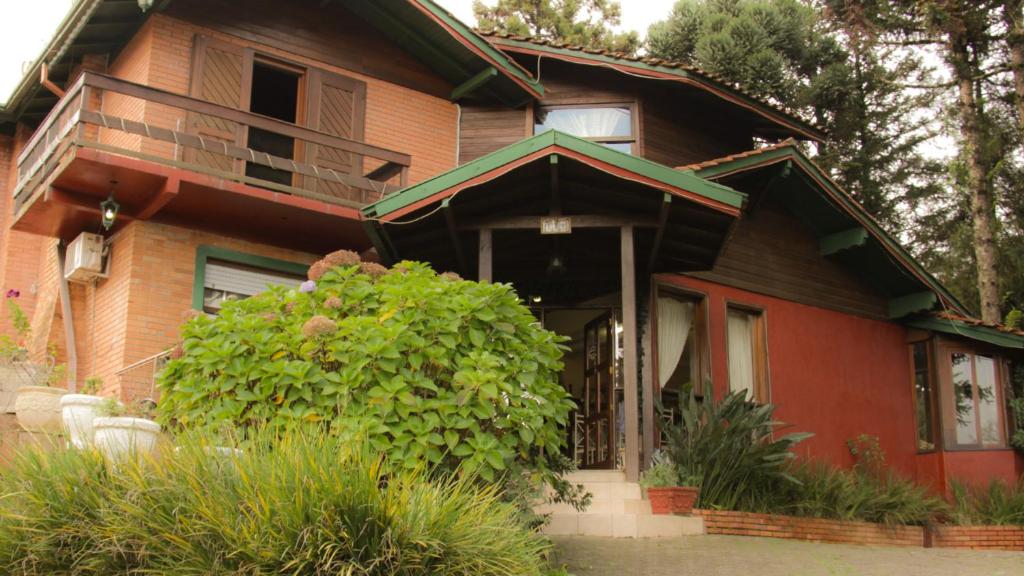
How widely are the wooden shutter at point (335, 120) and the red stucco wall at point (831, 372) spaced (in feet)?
14.3

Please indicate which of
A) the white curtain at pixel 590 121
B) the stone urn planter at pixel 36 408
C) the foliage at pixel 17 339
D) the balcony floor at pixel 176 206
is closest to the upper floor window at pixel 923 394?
the white curtain at pixel 590 121

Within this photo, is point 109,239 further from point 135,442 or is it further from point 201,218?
point 135,442

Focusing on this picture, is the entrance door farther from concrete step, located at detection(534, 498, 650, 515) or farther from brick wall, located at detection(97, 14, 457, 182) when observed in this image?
brick wall, located at detection(97, 14, 457, 182)

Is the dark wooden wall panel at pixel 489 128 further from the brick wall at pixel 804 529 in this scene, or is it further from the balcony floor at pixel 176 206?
the brick wall at pixel 804 529

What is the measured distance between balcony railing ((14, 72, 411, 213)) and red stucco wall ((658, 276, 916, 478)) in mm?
4225

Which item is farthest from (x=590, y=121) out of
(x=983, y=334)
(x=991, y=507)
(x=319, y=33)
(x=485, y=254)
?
(x=991, y=507)

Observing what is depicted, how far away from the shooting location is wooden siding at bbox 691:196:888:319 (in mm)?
15789

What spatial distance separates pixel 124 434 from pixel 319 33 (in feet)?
27.6

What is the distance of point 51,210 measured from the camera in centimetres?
1270

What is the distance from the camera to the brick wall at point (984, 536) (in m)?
12.8

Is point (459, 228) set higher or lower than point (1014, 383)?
higher

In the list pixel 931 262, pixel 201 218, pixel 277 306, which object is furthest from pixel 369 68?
pixel 931 262

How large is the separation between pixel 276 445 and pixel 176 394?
2430 mm

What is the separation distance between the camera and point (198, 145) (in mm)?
12453
